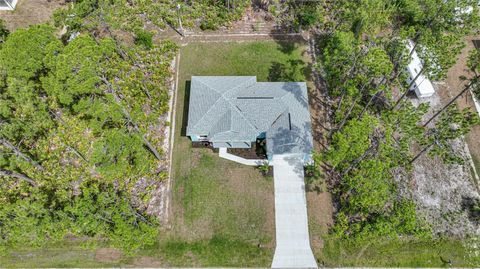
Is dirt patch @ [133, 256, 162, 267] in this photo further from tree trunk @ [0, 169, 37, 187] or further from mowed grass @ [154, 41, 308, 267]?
tree trunk @ [0, 169, 37, 187]

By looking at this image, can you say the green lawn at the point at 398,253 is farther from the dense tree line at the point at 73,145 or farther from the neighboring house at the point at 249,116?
the dense tree line at the point at 73,145

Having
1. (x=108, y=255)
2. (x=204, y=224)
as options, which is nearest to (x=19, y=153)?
(x=108, y=255)

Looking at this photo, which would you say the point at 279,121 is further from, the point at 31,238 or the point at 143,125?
the point at 31,238

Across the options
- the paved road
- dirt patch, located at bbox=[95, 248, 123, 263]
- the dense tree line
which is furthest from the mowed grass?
dirt patch, located at bbox=[95, 248, 123, 263]

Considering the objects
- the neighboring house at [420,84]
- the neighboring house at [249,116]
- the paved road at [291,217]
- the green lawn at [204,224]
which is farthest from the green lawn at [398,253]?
the neighboring house at [420,84]

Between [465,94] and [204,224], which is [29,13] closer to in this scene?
[204,224]
